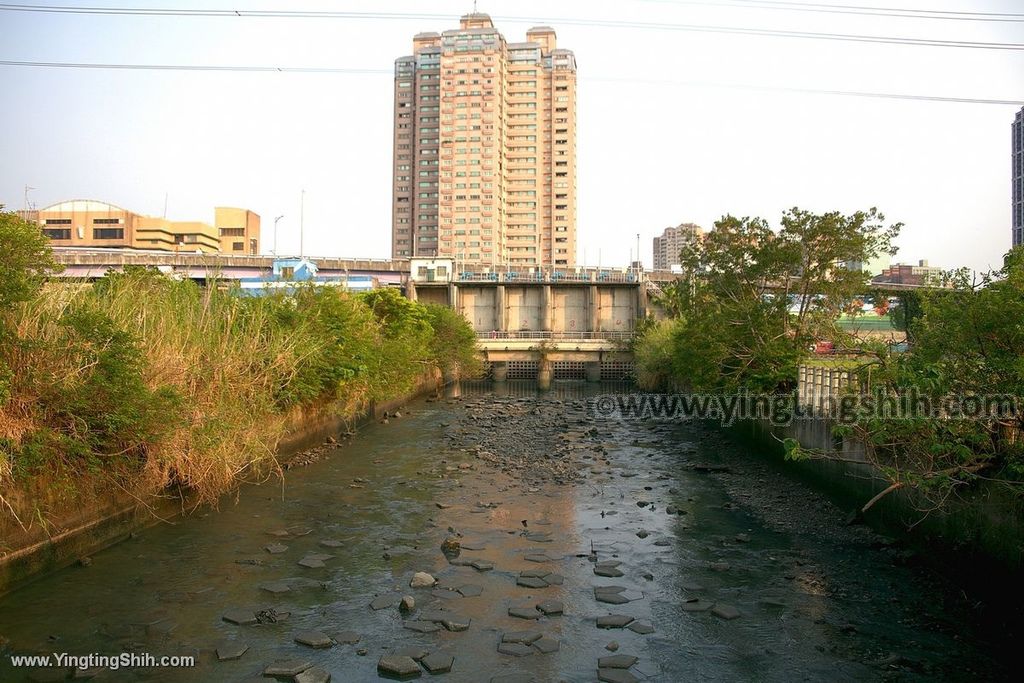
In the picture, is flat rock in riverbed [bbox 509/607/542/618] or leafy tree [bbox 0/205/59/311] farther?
leafy tree [bbox 0/205/59/311]

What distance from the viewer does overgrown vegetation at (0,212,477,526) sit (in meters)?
8.55

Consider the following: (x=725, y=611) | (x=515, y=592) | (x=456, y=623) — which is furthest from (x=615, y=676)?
(x=515, y=592)

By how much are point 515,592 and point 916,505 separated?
5.81 metres

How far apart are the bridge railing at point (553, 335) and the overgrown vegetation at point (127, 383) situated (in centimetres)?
3473

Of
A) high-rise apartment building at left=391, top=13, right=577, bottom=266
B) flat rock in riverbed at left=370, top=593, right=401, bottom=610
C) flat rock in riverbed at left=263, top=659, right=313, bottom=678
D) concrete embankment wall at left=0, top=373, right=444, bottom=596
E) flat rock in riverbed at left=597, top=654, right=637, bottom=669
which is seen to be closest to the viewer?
flat rock in riverbed at left=263, top=659, right=313, bottom=678

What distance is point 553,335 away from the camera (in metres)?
51.6

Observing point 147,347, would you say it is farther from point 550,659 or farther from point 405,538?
point 550,659

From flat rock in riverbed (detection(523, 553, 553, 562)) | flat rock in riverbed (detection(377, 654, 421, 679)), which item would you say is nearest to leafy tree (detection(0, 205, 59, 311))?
flat rock in riverbed (detection(377, 654, 421, 679))

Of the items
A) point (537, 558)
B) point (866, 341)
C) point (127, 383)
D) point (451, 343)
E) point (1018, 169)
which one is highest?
point (1018, 169)

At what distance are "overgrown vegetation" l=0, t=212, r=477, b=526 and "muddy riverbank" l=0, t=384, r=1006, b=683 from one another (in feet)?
3.49

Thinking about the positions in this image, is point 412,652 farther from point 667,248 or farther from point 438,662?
point 667,248

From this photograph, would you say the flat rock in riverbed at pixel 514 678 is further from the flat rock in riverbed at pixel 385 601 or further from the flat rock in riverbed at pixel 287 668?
the flat rock in riverbed at pixel 385 601

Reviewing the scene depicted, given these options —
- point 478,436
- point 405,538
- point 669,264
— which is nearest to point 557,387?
point 478,436

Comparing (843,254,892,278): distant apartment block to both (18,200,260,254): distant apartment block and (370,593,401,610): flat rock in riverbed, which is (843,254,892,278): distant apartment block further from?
(18,200,260,254): distant apartment block
